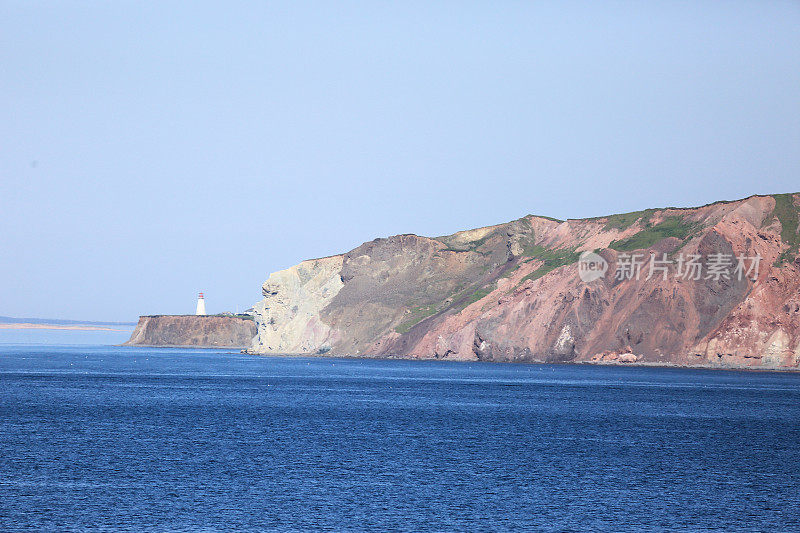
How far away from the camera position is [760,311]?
439ft

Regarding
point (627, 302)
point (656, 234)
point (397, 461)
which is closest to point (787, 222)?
point (656, 234)

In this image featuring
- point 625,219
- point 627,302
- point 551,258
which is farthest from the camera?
point 551,258

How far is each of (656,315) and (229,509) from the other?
116391mm

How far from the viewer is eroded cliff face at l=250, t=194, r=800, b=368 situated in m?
136

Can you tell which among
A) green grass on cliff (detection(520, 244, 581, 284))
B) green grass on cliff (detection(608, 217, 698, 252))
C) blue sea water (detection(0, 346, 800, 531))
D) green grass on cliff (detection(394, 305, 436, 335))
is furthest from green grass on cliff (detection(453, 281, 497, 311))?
blue sea water (detection(0, 346, 800, 531))

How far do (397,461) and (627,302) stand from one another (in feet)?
343

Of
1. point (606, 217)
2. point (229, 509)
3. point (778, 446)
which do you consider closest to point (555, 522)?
point (229, 509)

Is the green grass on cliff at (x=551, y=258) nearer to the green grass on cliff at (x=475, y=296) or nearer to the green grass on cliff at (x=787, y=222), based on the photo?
the green grass on cliff at (x=475, y=296)

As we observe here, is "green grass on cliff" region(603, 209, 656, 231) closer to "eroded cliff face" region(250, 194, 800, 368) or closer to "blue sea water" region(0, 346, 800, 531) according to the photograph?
"eroded cliff face" region(250, 194, 800, 368)

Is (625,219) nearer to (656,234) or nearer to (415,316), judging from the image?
(656,234)

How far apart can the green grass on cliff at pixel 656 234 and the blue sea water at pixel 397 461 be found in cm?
6000

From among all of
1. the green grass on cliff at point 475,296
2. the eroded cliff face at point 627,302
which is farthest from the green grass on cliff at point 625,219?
the green grass on cliff at point 475,296

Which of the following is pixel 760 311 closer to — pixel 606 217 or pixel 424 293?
pixel 606 217

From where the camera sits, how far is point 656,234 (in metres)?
162
